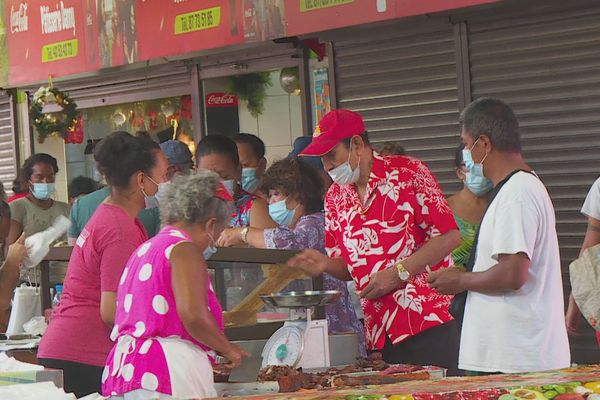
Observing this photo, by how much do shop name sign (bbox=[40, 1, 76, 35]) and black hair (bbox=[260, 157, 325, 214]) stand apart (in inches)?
227

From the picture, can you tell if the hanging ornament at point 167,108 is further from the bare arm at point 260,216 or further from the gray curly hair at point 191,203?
the gray curly hair at point 191,203

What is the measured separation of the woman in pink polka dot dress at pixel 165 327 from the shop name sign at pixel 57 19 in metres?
7.41

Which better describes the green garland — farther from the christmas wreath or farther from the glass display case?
the glass display case

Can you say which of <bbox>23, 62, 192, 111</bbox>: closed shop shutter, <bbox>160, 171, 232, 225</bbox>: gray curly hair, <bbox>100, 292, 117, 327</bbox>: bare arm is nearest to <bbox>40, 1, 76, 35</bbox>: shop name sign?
<bbox>23, 62, 192, 111</bbox>: closed shop shutter

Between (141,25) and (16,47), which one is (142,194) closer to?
(141,25)

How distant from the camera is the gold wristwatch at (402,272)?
4.79m

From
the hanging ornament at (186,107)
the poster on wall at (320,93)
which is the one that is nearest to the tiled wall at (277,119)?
the hanging ornament at (186,107)

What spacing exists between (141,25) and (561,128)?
441 centimetres

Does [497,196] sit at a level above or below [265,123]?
below

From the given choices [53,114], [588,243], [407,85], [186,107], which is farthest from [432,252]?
[53,114]

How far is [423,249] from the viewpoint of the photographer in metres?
4.86

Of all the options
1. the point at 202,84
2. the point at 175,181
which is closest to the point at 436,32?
the point at 202,84

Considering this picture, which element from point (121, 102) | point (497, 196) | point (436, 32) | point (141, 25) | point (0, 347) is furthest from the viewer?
point (121, 102)

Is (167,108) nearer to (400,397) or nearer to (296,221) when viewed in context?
(296,221)
